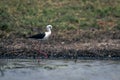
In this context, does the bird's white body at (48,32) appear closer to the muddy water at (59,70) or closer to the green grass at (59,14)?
the green grass at (59,14)

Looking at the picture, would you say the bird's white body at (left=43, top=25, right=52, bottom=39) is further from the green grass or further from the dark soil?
the green grass

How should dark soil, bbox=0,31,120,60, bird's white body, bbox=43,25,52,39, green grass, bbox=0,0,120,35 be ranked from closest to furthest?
dark soil, bbox=0,31,120,60, bird's white body, bbox=43,25,52,39, green grass, bbox=0,0,120,35

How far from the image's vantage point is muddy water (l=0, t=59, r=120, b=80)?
14.8 metres

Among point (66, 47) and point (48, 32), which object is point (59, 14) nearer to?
point (48, 32)

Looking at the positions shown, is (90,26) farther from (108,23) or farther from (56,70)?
(56,70)

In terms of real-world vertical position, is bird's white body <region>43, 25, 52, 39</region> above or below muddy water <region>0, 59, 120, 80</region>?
above

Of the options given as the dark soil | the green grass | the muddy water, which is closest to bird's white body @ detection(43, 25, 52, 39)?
the dark soil

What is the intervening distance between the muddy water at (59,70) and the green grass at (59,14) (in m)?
3.15

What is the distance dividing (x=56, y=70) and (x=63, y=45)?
2.51 meters

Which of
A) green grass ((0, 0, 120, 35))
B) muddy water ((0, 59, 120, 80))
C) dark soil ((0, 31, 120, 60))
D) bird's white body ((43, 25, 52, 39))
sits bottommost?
muddy water ((0, 59, 120, 80))

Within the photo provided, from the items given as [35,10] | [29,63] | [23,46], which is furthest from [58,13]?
[29,63]

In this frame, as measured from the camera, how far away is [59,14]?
21109 millimetres

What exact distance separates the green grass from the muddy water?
315 centimetres

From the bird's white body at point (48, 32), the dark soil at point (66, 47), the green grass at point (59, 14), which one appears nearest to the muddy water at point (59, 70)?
the dark soil at point (66, 47)
